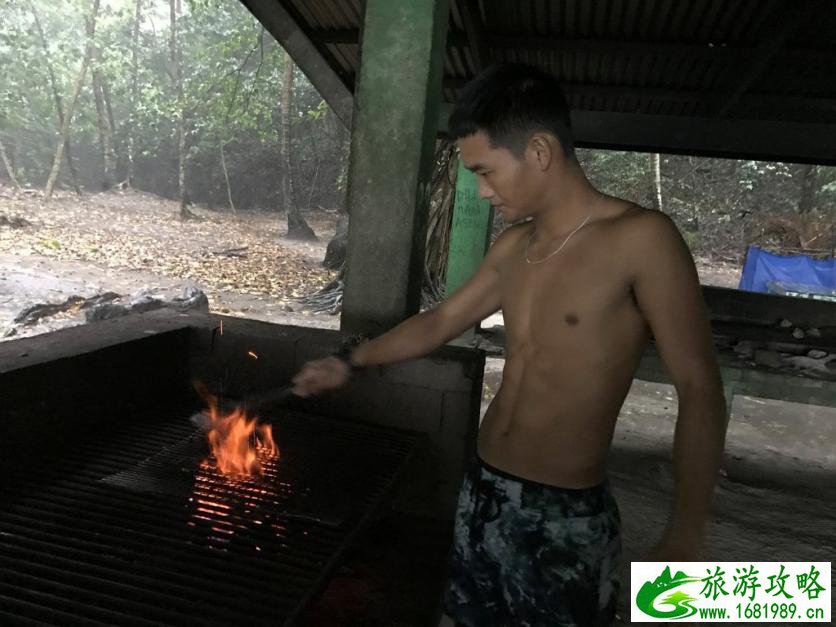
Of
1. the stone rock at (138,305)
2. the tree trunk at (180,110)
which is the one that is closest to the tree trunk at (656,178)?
the stone rock at (138,305)

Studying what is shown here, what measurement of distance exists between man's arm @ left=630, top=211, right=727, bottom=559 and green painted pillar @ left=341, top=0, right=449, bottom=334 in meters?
1.84

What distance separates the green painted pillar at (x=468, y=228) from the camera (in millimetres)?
8367

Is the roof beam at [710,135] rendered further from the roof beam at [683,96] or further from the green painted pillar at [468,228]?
the green painted pillar at [468,228]

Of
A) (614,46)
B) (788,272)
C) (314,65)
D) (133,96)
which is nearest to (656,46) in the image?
(614,46)

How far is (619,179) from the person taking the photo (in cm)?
1933

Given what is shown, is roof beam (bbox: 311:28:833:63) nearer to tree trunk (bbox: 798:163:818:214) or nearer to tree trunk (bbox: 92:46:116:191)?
tree trunk (bbox: 798:163:818:214)

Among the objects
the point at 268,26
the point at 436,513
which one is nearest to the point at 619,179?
the point at 268,26

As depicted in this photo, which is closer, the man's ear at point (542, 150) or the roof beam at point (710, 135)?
the man's ear at point (542, 150)

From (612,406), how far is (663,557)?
430 millimetres

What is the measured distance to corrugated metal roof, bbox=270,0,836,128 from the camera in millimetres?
4441

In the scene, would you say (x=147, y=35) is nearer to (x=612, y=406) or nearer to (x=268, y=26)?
(x=268, y=26)

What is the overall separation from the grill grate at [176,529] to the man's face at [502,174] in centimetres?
125

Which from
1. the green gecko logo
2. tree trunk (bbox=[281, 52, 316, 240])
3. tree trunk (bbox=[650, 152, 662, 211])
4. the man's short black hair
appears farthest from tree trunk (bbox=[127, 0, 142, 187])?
the green gecko logo

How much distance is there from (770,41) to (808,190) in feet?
57.9
